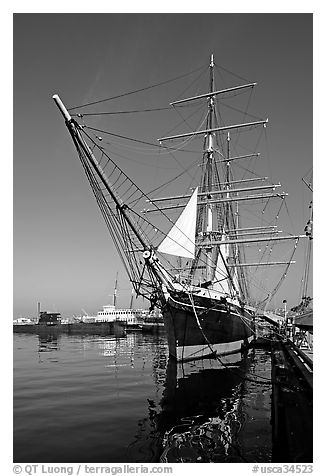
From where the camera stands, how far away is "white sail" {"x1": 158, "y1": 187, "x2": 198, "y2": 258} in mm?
27356

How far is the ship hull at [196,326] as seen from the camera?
85.2 ft

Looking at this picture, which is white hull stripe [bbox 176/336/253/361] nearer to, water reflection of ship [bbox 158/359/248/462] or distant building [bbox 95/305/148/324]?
water reflection of ship [bbox 158/359/248/462]

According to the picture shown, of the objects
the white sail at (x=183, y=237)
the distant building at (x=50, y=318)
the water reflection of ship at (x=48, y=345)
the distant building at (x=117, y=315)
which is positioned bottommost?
the distant building at (x=50, y=318)

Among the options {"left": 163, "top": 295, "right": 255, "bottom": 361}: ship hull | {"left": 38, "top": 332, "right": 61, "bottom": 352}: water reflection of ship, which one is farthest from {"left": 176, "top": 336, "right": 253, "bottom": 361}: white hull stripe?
{"left": 38, "top": 332, "right": 61, "bottom": 352}: water reflection of ship

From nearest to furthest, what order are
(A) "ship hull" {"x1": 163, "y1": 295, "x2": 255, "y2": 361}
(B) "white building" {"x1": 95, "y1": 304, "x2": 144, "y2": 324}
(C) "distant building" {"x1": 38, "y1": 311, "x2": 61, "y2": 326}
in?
(A) "ship hull" {"x1": 163, "y1": 295, "x2": 255, "y2": 361}, (B) "white building" {"x1": 95, "y1": 304, "x2": 144, "y2": 324}, (C) "distant building" {"x1": 38, "y1": 311, "x2": 61, "y2": 326}

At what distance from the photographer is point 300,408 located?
11117mm

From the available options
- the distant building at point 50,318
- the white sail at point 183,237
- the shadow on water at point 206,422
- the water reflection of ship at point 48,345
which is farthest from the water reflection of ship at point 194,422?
the distant building at point 50,318

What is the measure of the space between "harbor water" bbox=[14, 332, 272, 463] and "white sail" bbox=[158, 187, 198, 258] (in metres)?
8.04

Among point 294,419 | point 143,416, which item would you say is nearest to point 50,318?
point 143,416

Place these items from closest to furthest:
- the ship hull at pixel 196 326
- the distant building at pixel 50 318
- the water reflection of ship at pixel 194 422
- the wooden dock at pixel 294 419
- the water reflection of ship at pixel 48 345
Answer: the wooden dock at pixel 294 419 → the water reflection of ship at pixel 194 422 → the ship hull at pixel 196 326 → the water reflection of ship at pixel 48 345 → the distant building at pixel 50 318

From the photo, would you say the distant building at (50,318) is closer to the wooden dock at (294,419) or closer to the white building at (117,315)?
the white building at (117,315)

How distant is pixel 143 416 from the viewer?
14688 mm

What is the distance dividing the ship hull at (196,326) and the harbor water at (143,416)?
1393mm

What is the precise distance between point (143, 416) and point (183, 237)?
51.5 ft
